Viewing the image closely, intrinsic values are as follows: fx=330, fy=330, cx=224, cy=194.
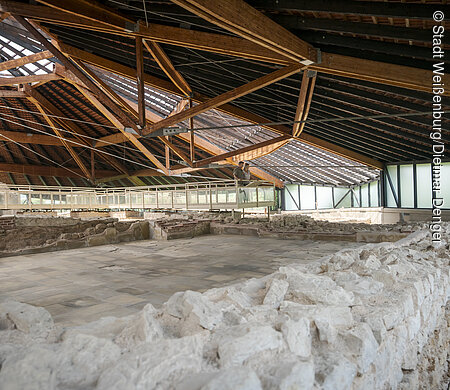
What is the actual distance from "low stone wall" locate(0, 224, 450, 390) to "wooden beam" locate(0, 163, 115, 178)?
111 feet

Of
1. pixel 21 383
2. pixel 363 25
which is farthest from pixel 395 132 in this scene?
pixel 21 383

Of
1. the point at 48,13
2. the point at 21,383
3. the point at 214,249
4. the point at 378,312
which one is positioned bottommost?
the point at 214,249

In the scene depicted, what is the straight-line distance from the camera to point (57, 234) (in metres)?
13.6

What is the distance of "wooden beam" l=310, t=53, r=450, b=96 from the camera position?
7742 mm

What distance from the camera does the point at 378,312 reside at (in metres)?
2.77

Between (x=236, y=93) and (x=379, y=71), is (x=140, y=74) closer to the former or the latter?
(x=236, y=93)

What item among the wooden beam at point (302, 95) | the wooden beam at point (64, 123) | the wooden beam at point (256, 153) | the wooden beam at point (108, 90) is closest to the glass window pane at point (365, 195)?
the wooden beam at point (256, 153)

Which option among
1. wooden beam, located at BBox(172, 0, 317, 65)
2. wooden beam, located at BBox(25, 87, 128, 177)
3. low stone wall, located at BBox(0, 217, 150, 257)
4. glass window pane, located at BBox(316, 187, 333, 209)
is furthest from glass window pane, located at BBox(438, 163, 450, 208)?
wooden beam, located at BBox(25, 87, 128, 177)

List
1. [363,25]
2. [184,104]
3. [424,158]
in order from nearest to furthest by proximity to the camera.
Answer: [363,25] → [184,104] → [424,158]

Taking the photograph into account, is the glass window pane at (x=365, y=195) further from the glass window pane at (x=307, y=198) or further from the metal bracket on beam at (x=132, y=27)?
the metal bracket on beam at (x=132, y=27)

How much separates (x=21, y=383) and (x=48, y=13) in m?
11.0

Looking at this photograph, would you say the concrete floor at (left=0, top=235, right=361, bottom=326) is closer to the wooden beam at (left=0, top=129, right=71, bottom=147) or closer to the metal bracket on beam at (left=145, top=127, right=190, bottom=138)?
the metal bracket on beam at (left=145, top=127, right=190, bottom=138)

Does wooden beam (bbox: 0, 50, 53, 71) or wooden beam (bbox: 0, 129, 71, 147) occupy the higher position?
wooden beam (bbox: 0, 50, 53, 71)

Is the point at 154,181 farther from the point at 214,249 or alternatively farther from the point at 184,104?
the point at 214,249
